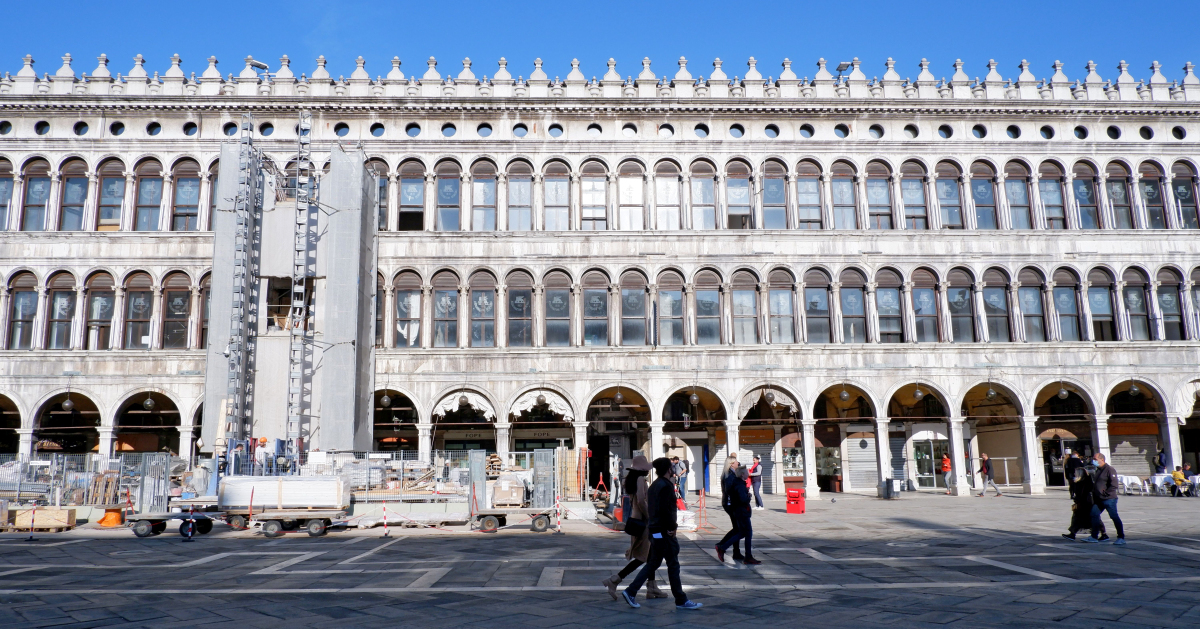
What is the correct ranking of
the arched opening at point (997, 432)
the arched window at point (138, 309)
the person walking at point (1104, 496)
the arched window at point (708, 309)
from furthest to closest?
the arched opening at point (997, 432) < the arched window at point (708, 309) < the arched window at point (138, 309) < the person walking at point (1104, 496)

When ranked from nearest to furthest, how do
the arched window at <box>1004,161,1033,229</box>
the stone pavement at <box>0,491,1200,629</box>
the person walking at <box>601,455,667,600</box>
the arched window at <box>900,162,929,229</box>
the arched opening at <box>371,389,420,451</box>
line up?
the stone pavement at <box>0,491,1200,629</box>
the person walking at <box>601,455,667,600</box>
the arched opening at <box>371,389,420,451</box>
the arched window at <box>900,162,929,229</box>
the arched window at <box>1004,161,1033,229</box>

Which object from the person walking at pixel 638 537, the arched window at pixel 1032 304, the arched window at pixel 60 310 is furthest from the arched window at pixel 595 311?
A: the person walking at pixel 638 537

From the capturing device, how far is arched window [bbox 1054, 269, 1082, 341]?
30016 mm

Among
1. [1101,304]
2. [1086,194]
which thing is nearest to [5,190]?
[1086,194]

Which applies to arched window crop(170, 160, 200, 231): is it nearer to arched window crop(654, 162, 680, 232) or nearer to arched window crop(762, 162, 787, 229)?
arched window crop(654, 162, 680, 232)

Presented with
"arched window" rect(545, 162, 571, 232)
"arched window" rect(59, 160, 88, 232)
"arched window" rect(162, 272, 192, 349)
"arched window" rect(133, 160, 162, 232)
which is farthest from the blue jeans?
"arched window" rect(59, 160, 88, 232)

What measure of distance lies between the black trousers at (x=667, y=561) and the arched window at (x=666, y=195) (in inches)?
867

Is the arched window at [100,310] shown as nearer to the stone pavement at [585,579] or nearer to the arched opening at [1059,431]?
the stone pavement at [585,579]

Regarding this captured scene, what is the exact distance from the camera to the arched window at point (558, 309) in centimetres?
2945

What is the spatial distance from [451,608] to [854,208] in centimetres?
2519

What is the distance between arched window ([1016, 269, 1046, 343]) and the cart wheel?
24999mm

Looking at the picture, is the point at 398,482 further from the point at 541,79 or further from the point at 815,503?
the point at 541,79

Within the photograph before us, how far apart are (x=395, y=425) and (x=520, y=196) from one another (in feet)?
30.8

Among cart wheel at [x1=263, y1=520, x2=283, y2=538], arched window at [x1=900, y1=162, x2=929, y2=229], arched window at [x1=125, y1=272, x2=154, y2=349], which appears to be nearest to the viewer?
cart wheel at [x1=263, y1=520, x2=283, y2=538]
